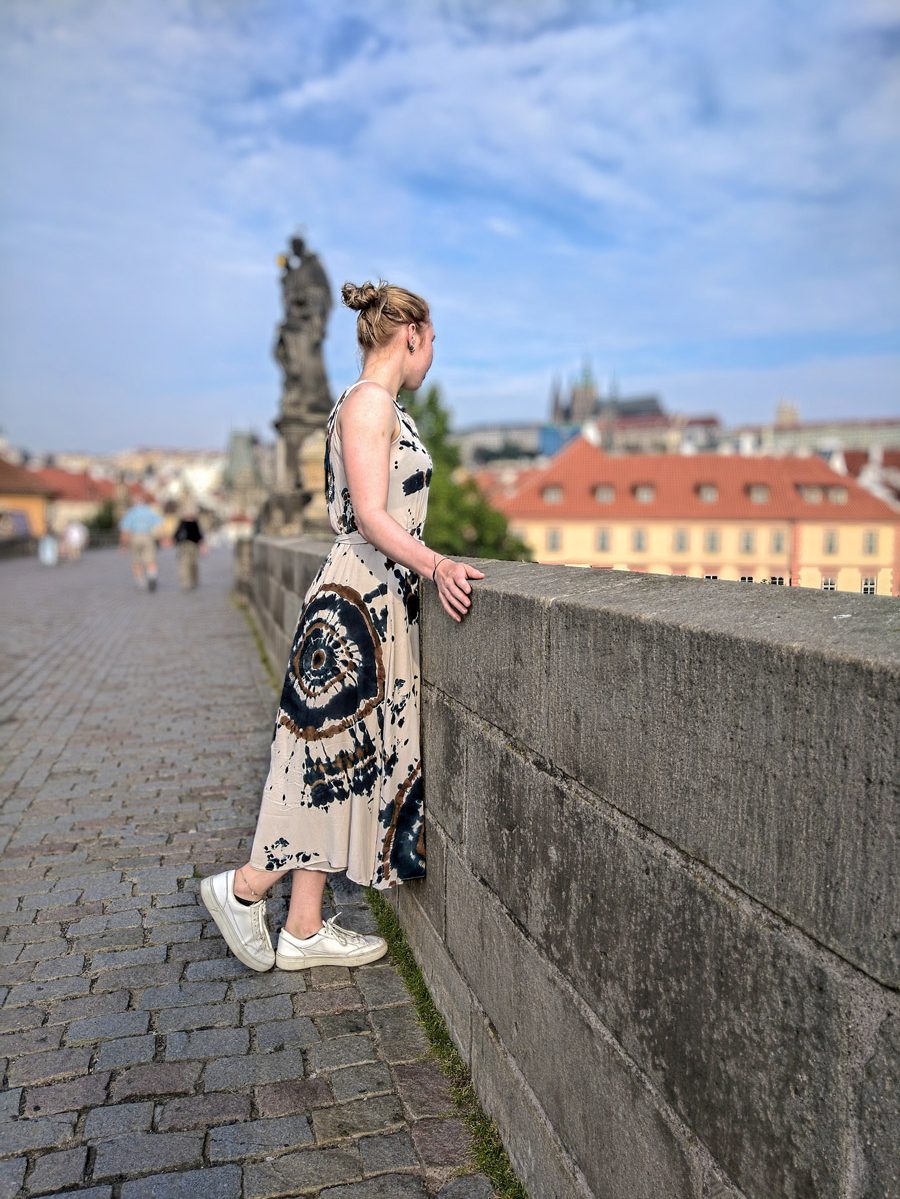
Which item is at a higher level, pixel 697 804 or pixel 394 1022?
pixel 697 804

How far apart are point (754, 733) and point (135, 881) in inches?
135

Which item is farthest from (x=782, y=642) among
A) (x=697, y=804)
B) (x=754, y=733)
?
(x=697, y=804)

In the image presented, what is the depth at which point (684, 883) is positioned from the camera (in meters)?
1.60

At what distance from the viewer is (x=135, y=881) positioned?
4270mm

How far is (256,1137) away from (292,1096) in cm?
19

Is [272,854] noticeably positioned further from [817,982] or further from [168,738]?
[168,738]

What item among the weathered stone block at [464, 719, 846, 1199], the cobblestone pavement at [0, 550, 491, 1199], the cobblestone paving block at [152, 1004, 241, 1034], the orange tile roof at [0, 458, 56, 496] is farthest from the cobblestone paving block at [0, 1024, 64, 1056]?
the orange tile roof at [0, 458, 56, 496]

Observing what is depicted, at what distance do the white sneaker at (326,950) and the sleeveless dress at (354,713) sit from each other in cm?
35

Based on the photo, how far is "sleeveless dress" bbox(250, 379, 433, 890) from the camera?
120 inches

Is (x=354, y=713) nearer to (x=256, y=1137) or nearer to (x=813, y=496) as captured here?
(x=256, y=1137)

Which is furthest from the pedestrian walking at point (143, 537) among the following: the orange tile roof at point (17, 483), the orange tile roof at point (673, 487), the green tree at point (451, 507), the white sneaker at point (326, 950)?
the orange tile roof at point (17, 483)

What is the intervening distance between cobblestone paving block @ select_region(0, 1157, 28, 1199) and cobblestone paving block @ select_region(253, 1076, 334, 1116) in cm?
55

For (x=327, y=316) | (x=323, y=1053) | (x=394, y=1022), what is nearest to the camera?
(x=323, y=1053)

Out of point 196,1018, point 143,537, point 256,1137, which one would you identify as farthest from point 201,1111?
point 143,537
